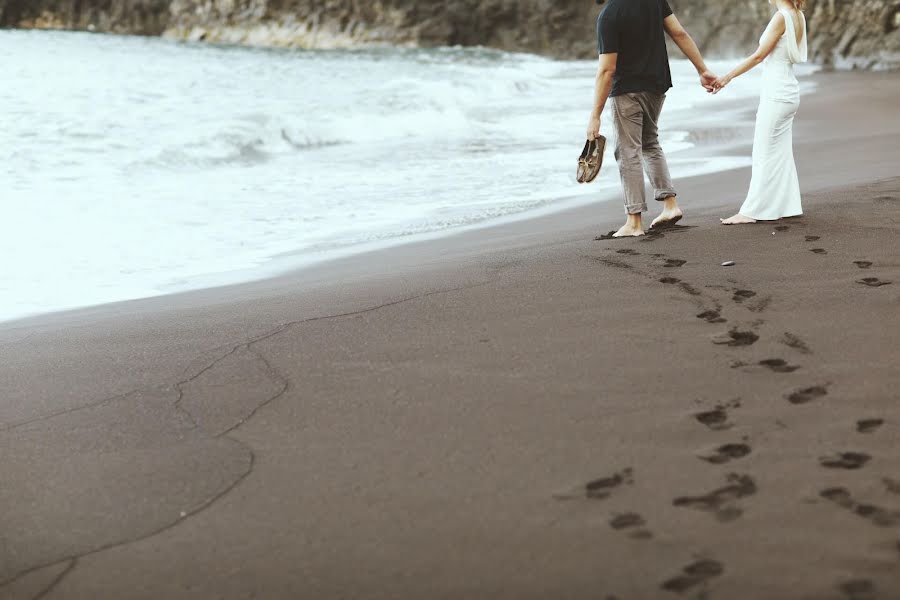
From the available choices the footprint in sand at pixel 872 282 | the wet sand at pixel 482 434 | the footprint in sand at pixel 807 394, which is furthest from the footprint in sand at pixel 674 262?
the footprint in sand at pixel 807 394

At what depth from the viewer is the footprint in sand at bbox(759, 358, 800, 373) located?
10.4 feet

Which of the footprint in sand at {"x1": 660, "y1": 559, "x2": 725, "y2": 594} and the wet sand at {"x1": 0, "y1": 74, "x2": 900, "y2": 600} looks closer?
the footprint in sand at {"x1": 660, "y1": 559, "x2": 725, "y2": 594}

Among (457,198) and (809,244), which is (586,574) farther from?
(457,198)

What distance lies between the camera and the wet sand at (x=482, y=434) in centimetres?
220

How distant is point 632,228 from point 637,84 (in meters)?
0.81

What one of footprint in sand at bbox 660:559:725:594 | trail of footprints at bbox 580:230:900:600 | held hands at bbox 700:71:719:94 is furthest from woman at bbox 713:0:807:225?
footprint in sand at bbox 660:559:725:594

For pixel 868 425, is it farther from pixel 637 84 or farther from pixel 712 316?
pixel 637 84

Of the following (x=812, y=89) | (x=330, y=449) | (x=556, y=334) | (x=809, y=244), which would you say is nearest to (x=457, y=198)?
(x=809, y=244)

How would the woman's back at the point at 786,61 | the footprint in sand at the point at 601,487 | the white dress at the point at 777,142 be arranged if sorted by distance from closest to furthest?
1. the footprint in sand at the point at 601,487
2. the woman's back at the point at 786,61
3. the white dress at the point at 777,142

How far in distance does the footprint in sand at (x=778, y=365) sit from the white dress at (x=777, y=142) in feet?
7.54

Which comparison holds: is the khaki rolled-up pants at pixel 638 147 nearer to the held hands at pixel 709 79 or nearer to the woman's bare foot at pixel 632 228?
the woman's bare foot at pixel 632 228

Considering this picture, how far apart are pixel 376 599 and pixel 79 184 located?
27.2 feet

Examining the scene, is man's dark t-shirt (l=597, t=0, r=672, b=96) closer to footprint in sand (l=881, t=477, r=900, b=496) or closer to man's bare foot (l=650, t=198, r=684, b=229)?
man's bare foot (l=650, t=198, r=684, b=229)

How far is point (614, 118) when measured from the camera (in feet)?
18.3
